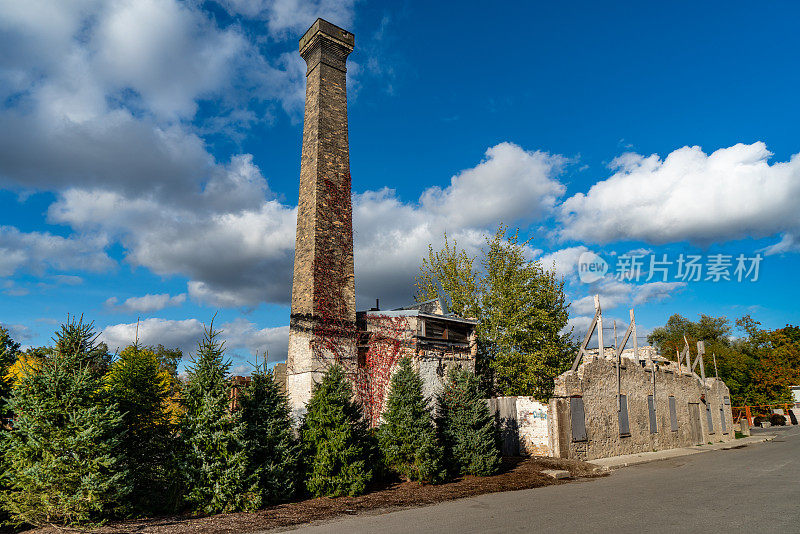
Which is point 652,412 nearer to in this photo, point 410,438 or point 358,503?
point 410,438

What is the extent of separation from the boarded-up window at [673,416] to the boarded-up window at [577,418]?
30.0 ft

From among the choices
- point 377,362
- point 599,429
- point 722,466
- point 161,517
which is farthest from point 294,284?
point 722,466

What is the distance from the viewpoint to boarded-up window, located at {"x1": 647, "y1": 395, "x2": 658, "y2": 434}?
2310 centimetres

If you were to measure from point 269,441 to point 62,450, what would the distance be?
4.08 m

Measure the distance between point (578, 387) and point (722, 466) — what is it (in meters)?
5.34

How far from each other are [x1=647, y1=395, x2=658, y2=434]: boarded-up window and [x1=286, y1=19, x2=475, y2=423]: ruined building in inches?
423

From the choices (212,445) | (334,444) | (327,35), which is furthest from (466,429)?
(327,35)

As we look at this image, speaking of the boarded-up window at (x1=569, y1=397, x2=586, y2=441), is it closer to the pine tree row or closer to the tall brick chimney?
the pine tree row

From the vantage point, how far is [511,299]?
85.3 feet

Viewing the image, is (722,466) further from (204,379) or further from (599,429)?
(204,379)

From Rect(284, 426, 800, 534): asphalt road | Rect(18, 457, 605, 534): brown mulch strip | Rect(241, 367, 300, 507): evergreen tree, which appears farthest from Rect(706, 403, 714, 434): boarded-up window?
Rect(241, 367, 300, 507): evergreen tree

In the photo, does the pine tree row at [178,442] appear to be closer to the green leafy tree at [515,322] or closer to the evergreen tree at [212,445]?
the evergreen tree at [212,445]

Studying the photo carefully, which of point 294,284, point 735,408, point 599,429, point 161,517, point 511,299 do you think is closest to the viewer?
point 161,517

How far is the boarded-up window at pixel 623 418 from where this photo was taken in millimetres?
20922
